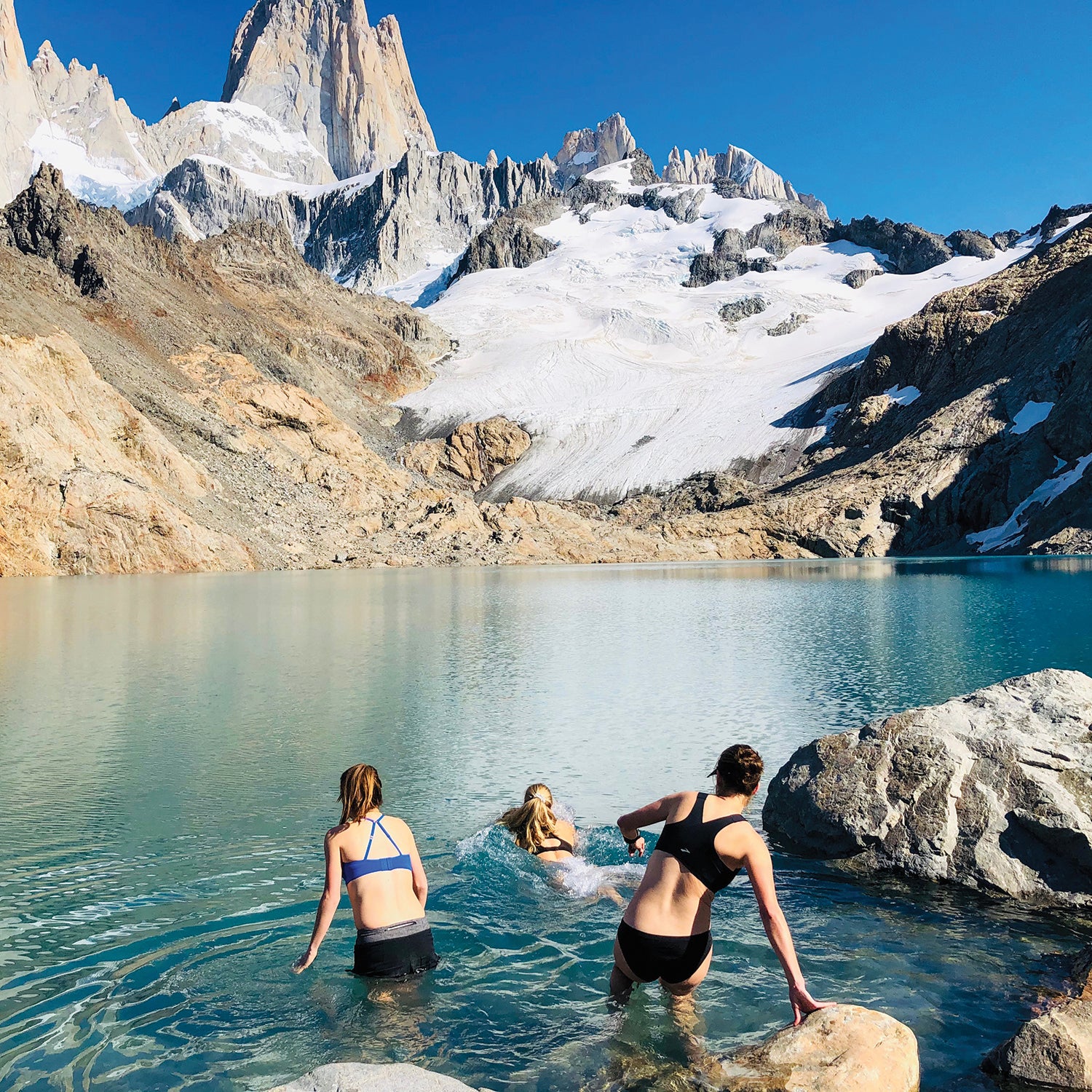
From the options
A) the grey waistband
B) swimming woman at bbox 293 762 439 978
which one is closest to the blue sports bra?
swimming woman at bbox 293 762 439 978

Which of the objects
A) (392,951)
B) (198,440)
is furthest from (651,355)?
(392,951)

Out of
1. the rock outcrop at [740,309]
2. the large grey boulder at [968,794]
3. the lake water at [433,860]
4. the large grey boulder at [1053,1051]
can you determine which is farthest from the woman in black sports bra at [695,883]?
the rock outcrop at [740,309]

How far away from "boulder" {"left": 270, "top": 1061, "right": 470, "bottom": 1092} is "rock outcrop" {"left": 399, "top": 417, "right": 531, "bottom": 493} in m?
113

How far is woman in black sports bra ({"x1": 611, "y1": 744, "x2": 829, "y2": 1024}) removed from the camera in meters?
4.71

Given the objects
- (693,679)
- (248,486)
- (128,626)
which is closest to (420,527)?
(248,486)

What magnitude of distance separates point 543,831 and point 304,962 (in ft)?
8.64

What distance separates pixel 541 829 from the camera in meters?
7.82

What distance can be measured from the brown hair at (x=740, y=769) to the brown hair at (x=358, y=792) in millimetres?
1927

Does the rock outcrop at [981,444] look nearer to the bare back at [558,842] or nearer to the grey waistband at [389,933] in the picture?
the bare back at [558,842]

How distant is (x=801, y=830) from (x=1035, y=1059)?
3.88m

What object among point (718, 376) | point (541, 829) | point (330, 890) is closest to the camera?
point (330, 890)

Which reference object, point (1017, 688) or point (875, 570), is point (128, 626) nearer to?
point (1017, 688)

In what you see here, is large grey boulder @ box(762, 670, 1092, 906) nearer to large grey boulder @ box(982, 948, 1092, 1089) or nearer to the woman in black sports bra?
large grey boulder @ box(982, 948, 1092, 1089)

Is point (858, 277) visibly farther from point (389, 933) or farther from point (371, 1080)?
point (371, 1080)
